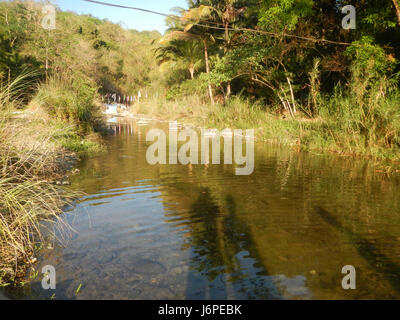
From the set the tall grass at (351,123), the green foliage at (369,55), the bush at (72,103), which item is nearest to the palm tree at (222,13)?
the tall grass at (351,123)

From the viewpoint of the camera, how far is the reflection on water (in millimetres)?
3002

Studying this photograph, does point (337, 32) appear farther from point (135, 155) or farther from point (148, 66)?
point (148, 66)

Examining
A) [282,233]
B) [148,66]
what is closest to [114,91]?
[148,66]

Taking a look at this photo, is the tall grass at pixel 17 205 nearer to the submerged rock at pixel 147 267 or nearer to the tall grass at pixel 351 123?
the submerged rock at pixel 147 267

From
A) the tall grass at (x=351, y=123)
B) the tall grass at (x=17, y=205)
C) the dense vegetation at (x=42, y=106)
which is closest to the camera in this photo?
the tall grass at (x=17, y=205)

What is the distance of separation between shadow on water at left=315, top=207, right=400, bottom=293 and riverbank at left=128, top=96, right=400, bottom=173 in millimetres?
4218

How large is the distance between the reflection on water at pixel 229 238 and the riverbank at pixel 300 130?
5.90 feet

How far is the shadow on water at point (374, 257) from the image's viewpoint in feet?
10.2

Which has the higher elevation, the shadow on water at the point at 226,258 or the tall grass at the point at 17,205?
the tall grass at the point at 17,205

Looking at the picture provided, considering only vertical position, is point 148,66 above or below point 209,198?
above

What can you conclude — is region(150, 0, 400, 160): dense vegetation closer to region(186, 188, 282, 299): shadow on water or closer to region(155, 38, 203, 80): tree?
region(155, 38, 203, 80): tree
